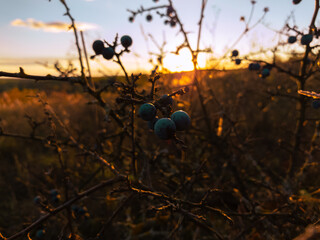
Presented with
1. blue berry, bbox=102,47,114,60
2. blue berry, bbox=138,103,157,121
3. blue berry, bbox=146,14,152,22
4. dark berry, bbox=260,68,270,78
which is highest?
blue berry, bbox=146,14,152,22

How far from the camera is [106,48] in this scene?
148 cm

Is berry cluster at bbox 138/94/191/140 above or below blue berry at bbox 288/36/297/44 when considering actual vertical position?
below

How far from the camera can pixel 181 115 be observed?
0.96 meters

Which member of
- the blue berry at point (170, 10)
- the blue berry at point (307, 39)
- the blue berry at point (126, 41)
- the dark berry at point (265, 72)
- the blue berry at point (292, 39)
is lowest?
the dark berry at point (265, 72)

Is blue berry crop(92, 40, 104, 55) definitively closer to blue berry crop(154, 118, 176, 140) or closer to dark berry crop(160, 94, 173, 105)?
dark berry crop(160, 94, 173, 105)

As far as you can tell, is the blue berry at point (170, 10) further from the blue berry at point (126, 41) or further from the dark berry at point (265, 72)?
the dark berry at point (265, 72)

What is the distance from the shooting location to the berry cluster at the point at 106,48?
148 cm

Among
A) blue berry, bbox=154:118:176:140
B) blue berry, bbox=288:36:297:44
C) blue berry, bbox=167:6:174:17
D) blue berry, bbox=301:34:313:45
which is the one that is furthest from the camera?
blue berry, bbox=288:36:297:44

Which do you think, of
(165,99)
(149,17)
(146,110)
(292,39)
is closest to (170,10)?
(149,17)

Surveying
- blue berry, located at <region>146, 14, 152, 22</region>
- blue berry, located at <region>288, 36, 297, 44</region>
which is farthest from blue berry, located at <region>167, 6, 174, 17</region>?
blue berry, located at <region>288, 36, 297, 44</region>

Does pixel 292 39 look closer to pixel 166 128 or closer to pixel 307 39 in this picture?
pixel 307 39

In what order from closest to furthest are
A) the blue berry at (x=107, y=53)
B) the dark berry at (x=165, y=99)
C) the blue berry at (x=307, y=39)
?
the dark berry at (x=165, y=99) → the blue berry at (x=107, y=53) → the blue berry at (x=307, y=39)

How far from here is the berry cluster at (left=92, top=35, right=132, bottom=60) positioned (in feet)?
4.87

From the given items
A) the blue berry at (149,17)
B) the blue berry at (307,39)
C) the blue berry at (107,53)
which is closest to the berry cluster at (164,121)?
the blue berry at (107,53)
